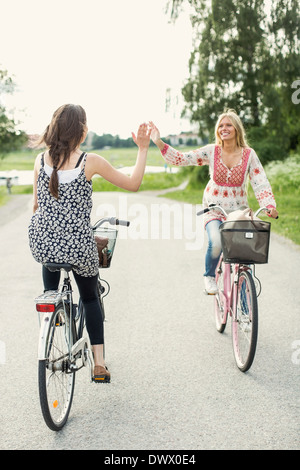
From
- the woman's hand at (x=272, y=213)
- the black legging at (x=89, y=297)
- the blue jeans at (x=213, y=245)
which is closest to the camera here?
the black legging at (x=89, y=297)

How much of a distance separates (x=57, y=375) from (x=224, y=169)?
2388 millimetres

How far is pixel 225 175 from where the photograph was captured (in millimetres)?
4820

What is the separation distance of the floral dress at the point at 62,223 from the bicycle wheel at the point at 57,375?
335 mm

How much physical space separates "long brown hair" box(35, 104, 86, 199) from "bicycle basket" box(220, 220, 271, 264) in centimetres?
143

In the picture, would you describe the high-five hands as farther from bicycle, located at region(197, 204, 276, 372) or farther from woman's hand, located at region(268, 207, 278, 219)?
woman's hand, located at region(268, 207, 278, 219)

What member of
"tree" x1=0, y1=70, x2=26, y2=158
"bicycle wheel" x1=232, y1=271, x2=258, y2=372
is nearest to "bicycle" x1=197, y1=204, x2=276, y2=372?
"bicycle wheel" x1=232, y1=271, x2=258, y2=372

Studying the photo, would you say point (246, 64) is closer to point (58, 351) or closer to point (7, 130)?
point (7, 130)

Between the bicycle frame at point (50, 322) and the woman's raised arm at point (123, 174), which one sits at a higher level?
the woman's raised arm at point (123, 174)

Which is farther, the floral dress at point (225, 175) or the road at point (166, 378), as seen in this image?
the floral dress at point (225, 175)

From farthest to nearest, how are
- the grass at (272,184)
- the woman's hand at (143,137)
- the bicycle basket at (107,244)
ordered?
the grass at (272,184) < the bicycle basket at (107,244) < the woman's hand at (143,137)

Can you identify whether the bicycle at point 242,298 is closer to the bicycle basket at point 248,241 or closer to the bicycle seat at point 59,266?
the bicycle basket at point 248,241

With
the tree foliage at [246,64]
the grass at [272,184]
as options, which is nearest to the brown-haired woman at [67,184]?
the grass at [272,184]

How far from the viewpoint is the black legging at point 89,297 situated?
3.48 m
